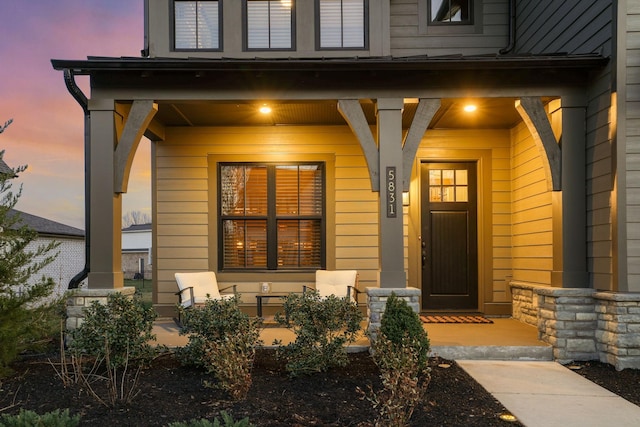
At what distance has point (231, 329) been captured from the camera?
4.52 meters

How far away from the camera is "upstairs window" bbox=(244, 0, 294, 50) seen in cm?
693

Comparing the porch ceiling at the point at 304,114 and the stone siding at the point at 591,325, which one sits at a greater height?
the porch ceiling at the point at 304,114

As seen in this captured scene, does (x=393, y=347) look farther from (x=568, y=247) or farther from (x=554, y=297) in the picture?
(x=568, y=247)

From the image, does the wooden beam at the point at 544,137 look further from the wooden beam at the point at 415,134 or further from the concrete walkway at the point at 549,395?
the concrete walkway at the point at 549,395

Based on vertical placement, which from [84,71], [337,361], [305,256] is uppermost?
[84,71]

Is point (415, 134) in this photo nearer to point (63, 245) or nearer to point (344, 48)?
point (344, 48)

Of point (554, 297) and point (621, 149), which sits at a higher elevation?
point (621, 149)

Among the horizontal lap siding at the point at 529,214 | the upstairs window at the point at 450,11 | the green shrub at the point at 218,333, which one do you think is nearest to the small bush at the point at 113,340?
Result: the green shrub at the point at 218,333

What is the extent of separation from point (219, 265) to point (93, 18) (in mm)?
12753

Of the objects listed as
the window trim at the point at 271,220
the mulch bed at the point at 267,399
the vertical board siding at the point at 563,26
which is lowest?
the mulch bed at the point at 267,399

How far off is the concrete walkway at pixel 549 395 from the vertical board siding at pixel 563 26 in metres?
3.22

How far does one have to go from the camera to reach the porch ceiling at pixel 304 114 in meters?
6.09

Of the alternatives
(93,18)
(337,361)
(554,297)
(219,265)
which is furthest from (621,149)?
(93,18)

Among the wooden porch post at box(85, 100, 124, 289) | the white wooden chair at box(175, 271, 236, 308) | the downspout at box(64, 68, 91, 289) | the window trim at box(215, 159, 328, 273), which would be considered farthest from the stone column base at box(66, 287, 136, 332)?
the window trim at box(215, 159, 328, 273)
